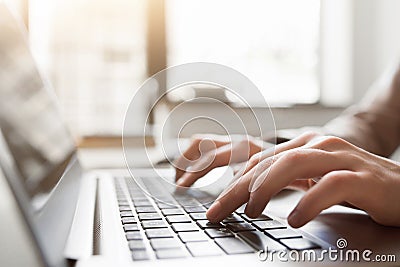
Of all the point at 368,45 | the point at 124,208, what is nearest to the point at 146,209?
the point at 124,208

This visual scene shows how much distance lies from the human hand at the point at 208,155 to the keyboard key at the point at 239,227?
0.19 m

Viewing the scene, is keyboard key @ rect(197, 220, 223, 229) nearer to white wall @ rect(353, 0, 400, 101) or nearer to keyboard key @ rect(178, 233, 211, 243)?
keyboard key @ rect(178, 233, 211, 243)

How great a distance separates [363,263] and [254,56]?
6.68 feet

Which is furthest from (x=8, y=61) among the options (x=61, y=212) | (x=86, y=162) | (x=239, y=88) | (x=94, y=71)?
(x=94, y=71)

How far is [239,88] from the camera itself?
0.69 m

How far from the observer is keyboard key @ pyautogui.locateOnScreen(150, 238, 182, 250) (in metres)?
0.30

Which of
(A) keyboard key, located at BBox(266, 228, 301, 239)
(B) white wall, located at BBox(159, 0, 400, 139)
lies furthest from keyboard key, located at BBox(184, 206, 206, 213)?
(B) white wall, located at BBox(159, 0, 400, 139)

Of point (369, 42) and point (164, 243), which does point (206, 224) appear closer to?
point (164, 243)

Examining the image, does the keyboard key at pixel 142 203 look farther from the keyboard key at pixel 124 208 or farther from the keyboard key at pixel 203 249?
the keyboard key at pixel 203 249

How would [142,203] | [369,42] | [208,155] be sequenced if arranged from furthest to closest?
[369,42] < [208,155] < [142,203]

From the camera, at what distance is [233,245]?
1.00 feet

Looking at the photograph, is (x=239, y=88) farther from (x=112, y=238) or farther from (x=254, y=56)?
(x=254, y=56)

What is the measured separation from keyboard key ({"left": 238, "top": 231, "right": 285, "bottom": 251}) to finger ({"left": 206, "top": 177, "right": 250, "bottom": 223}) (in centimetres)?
4

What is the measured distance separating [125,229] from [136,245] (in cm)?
5
